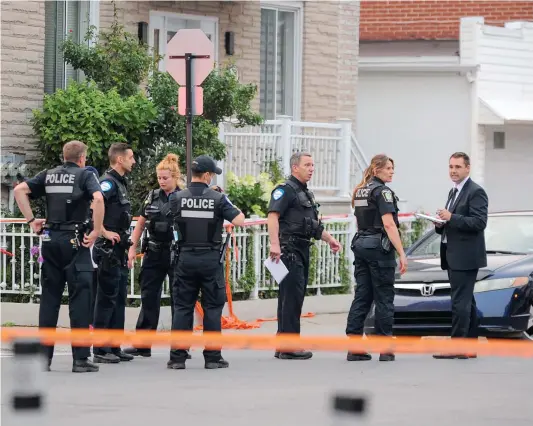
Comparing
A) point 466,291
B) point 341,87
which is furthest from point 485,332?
point 341,87

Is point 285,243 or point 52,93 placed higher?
point 52,93

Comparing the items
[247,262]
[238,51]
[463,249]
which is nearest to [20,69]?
[247,262]

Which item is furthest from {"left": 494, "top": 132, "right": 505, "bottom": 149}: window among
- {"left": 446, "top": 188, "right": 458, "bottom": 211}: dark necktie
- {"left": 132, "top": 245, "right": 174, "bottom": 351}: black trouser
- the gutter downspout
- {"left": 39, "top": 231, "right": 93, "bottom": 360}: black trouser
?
{"left": 39, "top": 231, "right": 93, "bottom": 360}: black trouser

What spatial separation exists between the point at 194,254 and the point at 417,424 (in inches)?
129

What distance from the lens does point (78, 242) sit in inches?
432

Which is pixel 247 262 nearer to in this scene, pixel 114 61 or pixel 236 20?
pixel 114 61

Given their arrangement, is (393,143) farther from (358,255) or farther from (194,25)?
(358,255)

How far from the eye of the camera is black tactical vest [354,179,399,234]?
1195 centimetres

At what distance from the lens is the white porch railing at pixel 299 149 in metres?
18.1

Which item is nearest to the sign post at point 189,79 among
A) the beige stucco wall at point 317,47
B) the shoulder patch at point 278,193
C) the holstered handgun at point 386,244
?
the shoulder patch at point 278,193

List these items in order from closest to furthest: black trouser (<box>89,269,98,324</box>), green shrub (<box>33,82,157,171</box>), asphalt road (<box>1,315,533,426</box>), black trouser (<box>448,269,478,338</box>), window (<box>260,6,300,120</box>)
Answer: asphalt road (<box>1,315,533,426</box>) < black trouser (<box>89,269,98,324</box>) < black trouser (<box>448,269,478,338</box>) < green shrub (<box>33,82,157,171</box>) < window (<box>260,6,300,120</box>)

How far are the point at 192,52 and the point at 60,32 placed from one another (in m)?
3.29

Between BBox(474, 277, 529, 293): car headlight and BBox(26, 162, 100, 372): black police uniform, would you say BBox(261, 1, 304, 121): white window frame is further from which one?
BBox(26, 162, 100, 372): black police uniform

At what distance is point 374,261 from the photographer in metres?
11.9
